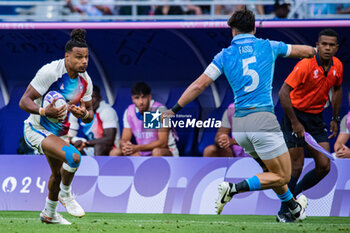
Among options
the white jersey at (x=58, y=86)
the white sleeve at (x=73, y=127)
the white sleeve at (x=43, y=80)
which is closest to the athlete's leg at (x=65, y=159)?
the white jersey at (x=58, y=86)

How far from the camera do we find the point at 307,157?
30.3 feet

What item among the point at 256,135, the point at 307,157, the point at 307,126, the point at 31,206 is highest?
the point at 256,135

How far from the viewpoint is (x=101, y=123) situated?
10.0m

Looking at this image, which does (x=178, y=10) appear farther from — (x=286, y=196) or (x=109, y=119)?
(x=286, y=196)

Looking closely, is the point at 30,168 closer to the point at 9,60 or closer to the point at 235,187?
the point at 9,60

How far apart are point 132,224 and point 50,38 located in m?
4.10

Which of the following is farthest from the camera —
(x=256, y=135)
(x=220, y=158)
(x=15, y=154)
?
(x=15, y=154)

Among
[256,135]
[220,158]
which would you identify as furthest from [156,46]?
[256,135]

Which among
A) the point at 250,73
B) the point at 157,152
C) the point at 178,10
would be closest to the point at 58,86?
the point at 250,73

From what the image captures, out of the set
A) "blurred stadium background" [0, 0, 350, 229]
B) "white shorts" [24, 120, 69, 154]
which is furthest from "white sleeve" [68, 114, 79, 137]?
"white shorts" [24, 120, 69, 154]

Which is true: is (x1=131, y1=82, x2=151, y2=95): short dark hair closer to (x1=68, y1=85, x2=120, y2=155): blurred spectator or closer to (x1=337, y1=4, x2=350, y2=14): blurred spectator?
(x1=68, y1=85, x2=120, y2=155): blurred spectator

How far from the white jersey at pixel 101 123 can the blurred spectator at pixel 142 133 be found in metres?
0.16

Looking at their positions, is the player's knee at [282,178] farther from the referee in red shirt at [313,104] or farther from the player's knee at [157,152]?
the player's knee at [157,152]

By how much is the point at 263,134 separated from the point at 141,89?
150 inches
